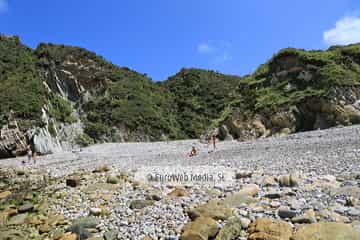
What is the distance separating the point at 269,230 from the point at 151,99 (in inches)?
2355

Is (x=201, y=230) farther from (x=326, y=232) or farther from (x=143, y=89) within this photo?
(x=143, y=89)

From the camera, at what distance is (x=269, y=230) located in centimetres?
630

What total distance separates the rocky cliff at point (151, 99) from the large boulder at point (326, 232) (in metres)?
26.3

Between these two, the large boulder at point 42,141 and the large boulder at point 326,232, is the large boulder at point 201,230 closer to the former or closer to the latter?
the large boulder at point 326,232

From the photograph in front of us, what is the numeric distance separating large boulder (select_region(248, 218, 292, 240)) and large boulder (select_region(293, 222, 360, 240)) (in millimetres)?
214

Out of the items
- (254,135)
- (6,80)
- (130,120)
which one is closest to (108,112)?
(130,120)

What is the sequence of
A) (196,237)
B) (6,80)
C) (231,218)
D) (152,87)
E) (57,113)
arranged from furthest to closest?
(152,87) → (57,113) → (6,80) → (231,218) → (196,237)

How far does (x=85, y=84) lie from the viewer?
58094mm

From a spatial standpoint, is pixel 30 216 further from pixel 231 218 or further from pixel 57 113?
pixel 57 113

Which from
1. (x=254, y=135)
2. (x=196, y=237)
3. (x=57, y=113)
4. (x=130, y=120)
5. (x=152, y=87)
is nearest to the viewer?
(x=196, y=237)

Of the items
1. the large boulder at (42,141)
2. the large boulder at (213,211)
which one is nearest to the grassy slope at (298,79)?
the large boulder at (42,141)

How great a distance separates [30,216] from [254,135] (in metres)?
27.9

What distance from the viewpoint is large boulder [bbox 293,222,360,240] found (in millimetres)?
5639

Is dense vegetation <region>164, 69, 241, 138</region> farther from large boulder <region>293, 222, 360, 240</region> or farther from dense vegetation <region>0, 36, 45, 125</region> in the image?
large boulder <region>293, 222, 360, 240</region>
